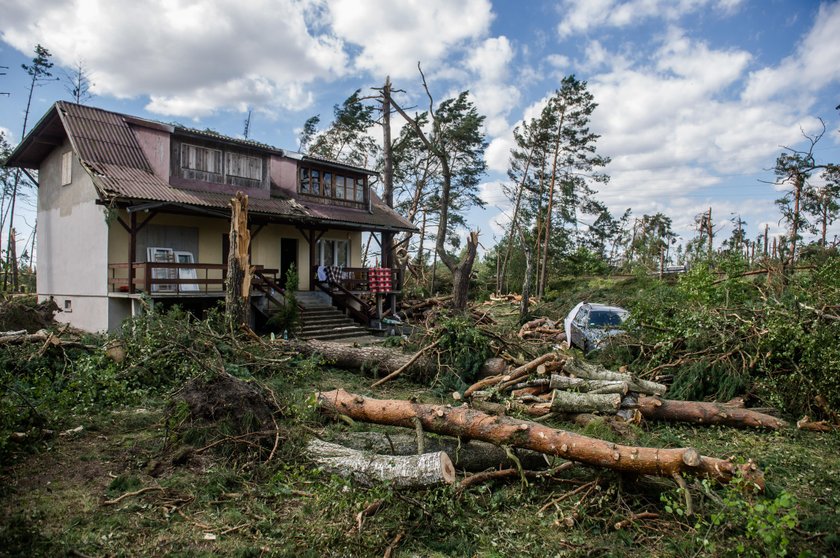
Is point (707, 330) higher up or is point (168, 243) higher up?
point (168, 243)

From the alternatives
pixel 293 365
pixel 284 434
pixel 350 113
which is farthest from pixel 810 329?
pixel 350 113

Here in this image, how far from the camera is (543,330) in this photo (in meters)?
18.0

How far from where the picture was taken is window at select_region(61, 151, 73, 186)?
16.8 meters

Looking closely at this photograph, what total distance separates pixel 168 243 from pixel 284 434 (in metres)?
12.9

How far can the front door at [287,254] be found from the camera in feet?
65.9

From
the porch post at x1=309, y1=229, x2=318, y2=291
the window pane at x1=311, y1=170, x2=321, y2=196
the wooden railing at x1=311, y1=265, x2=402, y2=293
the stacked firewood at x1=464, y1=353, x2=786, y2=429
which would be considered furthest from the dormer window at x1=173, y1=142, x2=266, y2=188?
the stacked firewood at x1=464, y1=353, x2=786, y2=429

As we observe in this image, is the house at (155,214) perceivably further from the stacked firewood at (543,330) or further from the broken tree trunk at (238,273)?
the stacked firewood at (543,330)

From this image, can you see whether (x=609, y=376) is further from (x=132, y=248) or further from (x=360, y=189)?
(x=360, y=189)

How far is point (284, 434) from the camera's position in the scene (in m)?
6.05

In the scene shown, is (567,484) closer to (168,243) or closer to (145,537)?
(145,537)

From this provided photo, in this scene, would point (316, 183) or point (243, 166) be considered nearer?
point (243, 166)

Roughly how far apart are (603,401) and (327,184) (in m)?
16.4

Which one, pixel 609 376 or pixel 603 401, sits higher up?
pixel 609 376

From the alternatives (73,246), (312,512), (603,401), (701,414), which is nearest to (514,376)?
(603,401)
